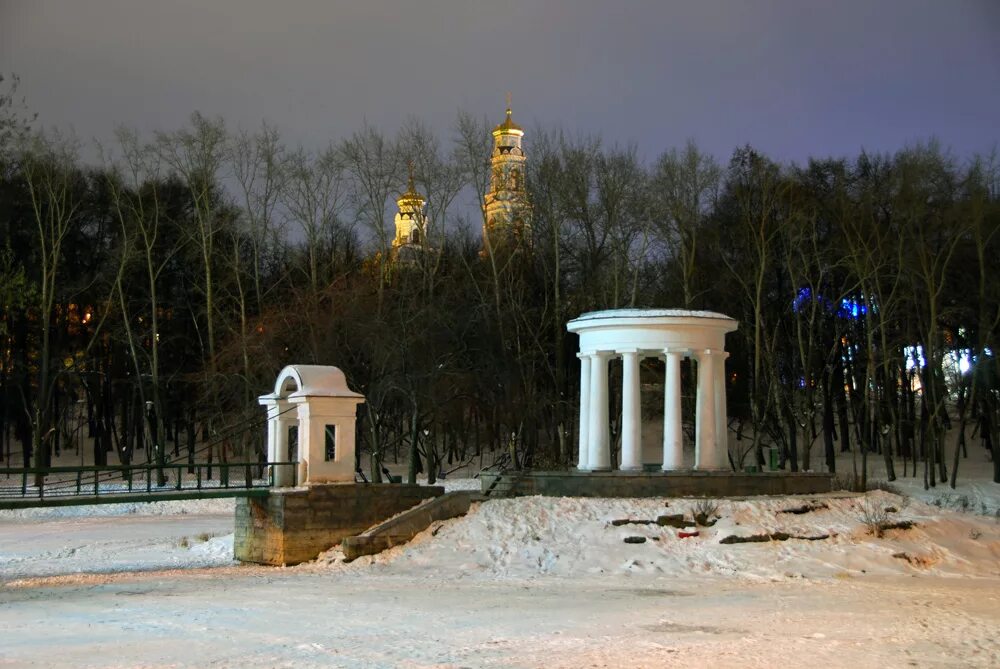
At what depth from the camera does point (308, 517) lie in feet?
84.0

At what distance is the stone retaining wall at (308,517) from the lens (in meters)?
25.3

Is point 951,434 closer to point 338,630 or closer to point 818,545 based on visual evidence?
point 818,545

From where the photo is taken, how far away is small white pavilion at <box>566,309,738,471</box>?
28.7 meters

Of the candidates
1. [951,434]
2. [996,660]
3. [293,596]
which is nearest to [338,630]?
[293,596]

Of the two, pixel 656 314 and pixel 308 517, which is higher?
pixel 656 314

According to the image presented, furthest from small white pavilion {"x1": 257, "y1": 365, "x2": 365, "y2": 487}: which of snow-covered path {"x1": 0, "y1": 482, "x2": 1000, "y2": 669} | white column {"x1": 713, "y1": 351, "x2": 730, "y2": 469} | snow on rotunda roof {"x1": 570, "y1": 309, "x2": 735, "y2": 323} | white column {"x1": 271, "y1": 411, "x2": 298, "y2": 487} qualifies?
white column {"x1": 713, "y1": 351, "x2": 730, "y2": 469}

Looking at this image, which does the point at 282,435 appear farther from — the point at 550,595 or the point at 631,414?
the point at 550,595

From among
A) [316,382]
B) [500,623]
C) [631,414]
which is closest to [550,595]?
[500,623]

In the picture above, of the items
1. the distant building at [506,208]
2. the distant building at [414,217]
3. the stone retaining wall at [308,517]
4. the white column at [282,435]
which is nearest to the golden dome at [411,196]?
the distant building at [414,217]

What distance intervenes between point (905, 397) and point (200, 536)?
28.7 meters

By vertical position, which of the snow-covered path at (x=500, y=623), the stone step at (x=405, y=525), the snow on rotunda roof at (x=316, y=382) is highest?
the snow on rotunda roof at (x=316, y=382)

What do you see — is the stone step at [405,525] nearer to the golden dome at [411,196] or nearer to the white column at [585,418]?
the white column at [585,418]

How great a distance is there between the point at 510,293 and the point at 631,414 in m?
13.2

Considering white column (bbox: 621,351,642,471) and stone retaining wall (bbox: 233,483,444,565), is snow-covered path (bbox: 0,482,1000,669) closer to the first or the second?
stone retaining wall (bbox: 233,483,444,565)
